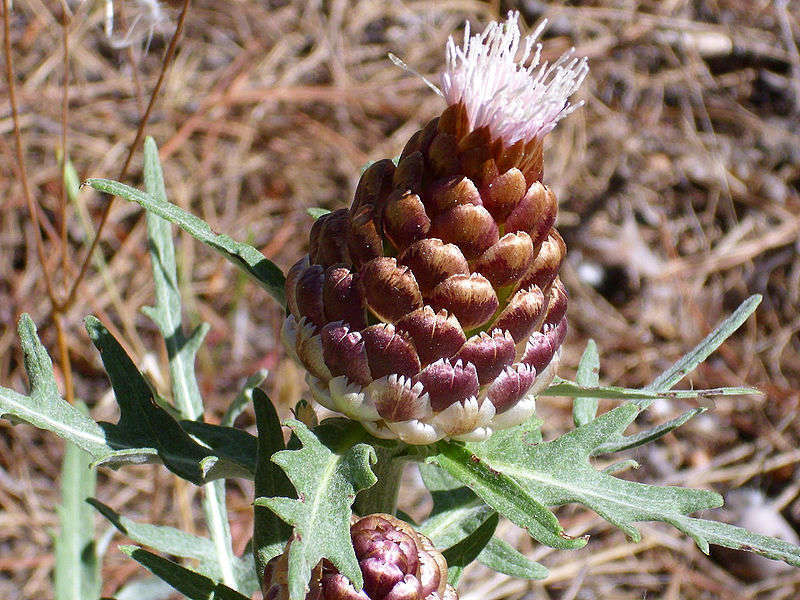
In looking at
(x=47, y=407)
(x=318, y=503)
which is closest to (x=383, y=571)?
(x=318, y=503)

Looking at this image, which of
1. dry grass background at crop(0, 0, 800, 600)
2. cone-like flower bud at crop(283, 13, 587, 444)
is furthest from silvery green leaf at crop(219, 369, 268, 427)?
dry grass background at crop(0, 0, 800, 600)

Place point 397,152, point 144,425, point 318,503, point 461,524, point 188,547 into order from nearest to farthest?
point 318,503 → point 144,425 → point 461,524 → point 188,547 → point 397,152

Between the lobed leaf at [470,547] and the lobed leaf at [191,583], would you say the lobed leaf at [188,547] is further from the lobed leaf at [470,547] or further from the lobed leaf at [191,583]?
the lobed leaf at [470,547]

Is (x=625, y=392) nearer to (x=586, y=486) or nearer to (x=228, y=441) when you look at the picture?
(x=586, y=486)

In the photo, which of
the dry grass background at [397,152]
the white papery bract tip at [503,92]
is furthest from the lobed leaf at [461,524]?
the dry grass background at [397,152]

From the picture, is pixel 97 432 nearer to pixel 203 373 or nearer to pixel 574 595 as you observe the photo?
pixel 203 373

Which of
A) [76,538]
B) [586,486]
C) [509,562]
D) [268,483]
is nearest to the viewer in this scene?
[586,486]
